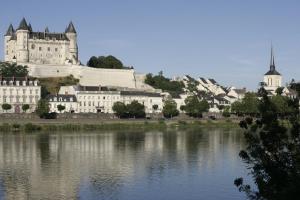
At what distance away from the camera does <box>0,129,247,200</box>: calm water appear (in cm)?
2042

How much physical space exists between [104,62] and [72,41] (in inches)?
223

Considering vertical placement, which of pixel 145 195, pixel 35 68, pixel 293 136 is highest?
pixel 35 68

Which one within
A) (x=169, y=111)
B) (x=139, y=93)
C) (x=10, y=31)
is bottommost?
(x=169, y=111)

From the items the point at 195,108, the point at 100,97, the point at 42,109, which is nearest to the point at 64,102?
the point at 100,97

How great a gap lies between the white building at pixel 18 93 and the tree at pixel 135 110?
905 cm

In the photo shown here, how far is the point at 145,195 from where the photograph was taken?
20.0 meters

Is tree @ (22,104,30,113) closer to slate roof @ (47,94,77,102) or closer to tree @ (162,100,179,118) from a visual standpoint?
slate roof @ (47,94,77,102)

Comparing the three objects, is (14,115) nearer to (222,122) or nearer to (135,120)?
(135,120)

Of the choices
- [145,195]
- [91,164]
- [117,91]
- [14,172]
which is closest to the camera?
[145,195]

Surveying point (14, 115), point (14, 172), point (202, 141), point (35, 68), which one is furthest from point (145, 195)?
point (35, 68)

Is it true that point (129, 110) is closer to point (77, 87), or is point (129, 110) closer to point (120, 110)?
point (120, 110)

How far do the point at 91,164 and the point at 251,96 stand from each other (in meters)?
47.0

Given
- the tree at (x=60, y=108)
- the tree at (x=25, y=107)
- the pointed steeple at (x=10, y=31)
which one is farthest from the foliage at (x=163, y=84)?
the tree at (x=25, y=107)

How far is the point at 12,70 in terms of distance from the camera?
67938 mm
